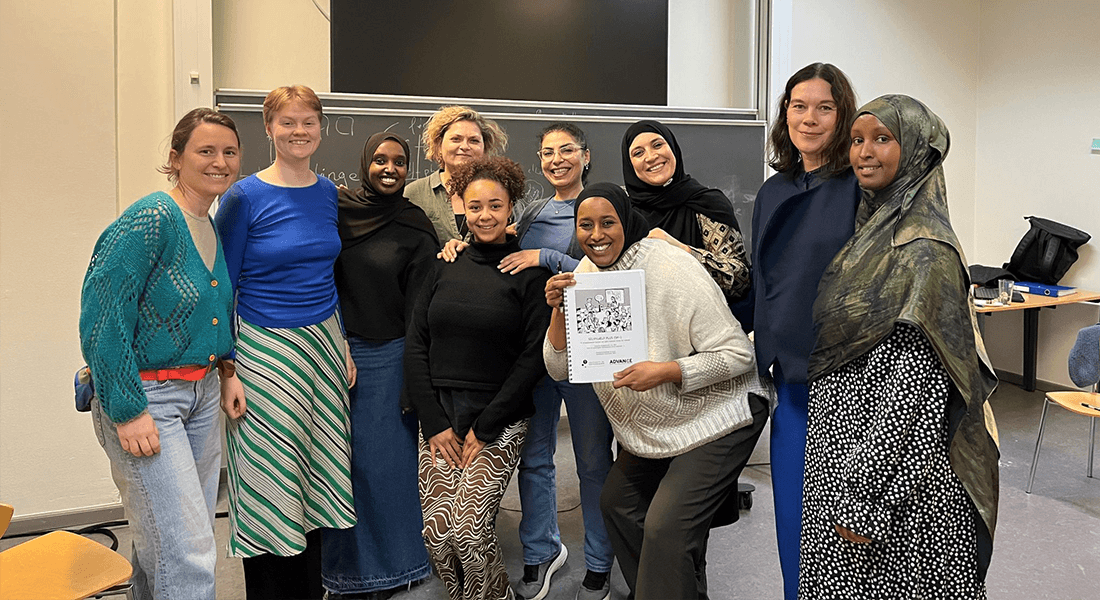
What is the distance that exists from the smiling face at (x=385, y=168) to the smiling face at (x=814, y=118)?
56.3 inches

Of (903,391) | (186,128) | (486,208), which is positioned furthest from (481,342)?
(903,391)

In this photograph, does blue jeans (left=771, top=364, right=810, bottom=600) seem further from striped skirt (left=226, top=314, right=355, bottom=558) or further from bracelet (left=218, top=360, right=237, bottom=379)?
bracelet (left=218, top=360, right=237, bottom=379)

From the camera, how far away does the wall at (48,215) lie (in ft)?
12.8

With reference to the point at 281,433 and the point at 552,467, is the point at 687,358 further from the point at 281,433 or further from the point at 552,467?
the point at 281,433

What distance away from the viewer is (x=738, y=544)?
3.97m

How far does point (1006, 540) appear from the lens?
4.00 metres

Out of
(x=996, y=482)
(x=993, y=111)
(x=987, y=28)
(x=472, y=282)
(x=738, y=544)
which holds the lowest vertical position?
(x=738, y=544)

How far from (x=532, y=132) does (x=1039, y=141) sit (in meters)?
4.41

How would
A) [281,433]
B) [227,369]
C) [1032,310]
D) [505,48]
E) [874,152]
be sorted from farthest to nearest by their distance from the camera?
→ 1. [1032,310]
2. [505,48]
3. [281,433]
4. [227,369]
5. [874,152]

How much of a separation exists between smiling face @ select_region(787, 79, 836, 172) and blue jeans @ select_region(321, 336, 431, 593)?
5.40 feet

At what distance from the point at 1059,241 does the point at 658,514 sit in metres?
5.42

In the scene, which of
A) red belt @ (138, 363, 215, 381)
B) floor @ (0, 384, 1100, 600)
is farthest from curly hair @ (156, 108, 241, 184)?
floor @ (0, 384, 1100, 600)

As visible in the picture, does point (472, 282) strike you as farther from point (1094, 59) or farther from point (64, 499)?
point (1094, 59)

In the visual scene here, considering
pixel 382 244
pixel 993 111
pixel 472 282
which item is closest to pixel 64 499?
pixel 382 244
